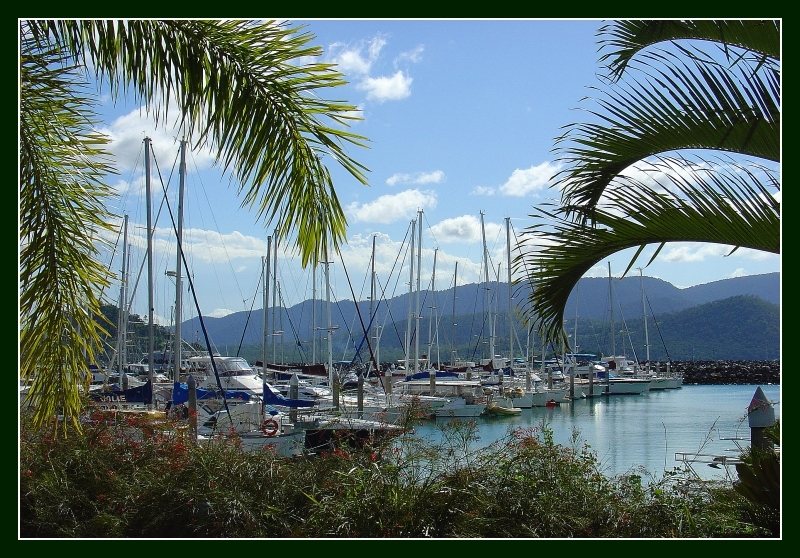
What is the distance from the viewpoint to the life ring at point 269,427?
57.9 ft

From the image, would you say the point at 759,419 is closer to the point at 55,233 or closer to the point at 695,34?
the point at 695,34

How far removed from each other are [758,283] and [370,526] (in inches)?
4342

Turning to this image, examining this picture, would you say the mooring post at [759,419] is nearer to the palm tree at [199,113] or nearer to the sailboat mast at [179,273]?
the palm tree at [199,113]

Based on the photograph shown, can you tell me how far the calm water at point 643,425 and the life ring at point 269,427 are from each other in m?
3.12

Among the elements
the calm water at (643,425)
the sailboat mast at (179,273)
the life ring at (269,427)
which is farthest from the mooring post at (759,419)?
the sailboat mast at (179,273)

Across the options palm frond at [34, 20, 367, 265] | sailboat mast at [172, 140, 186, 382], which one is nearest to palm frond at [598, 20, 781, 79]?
palm frond at [34, 20, 367, 265]

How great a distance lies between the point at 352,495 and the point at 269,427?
35.8 feet

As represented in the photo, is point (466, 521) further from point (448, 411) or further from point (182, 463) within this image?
point (448, 411)

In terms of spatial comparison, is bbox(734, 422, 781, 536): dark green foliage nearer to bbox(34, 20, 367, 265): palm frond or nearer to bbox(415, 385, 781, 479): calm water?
bbox(34, 20, 367, 265): palm frond

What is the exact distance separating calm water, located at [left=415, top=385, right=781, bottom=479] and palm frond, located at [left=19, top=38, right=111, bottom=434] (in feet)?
40.6

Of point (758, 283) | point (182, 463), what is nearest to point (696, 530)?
point (182, 463)

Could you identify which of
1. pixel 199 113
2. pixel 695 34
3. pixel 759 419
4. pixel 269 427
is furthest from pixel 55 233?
pixel 269 427

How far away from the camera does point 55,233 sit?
653 centimetres

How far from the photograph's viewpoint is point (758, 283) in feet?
354
